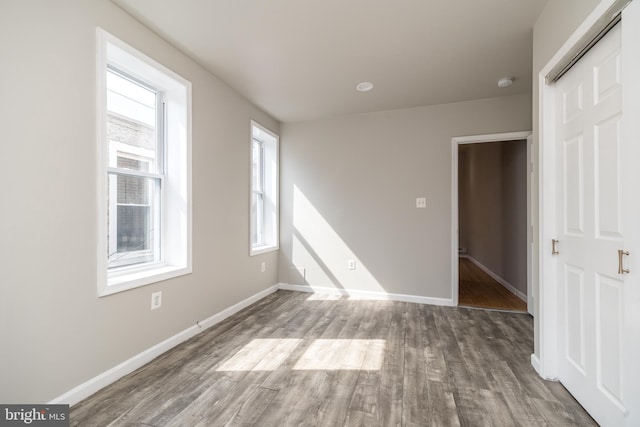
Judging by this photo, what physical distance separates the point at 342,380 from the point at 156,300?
1573 mm

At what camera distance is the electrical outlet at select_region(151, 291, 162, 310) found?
234 centimetres

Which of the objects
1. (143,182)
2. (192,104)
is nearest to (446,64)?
(192,104)

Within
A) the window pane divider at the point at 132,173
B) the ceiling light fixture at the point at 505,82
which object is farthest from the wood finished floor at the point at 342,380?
the ceiling light fixture at the point at 505,82

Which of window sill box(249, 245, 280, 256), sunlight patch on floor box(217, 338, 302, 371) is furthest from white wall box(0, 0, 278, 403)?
window sill box(249, 245, 280, 256)

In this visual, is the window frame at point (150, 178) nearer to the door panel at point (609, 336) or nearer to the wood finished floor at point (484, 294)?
the door panel at point (609, 336)

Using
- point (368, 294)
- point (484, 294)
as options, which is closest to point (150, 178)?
point (368, 294)

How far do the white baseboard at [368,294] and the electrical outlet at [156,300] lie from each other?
227cm

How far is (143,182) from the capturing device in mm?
2533

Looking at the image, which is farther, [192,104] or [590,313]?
[192,104]

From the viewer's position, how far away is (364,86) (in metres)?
3.28

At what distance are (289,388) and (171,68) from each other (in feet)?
8.77

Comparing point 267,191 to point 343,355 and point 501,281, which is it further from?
point 501,281

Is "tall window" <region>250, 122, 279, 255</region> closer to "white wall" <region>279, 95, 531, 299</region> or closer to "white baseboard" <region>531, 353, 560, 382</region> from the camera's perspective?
"white wall" <region>279, 95, 531, 299</region>

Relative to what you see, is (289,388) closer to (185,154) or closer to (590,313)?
(590,313)
